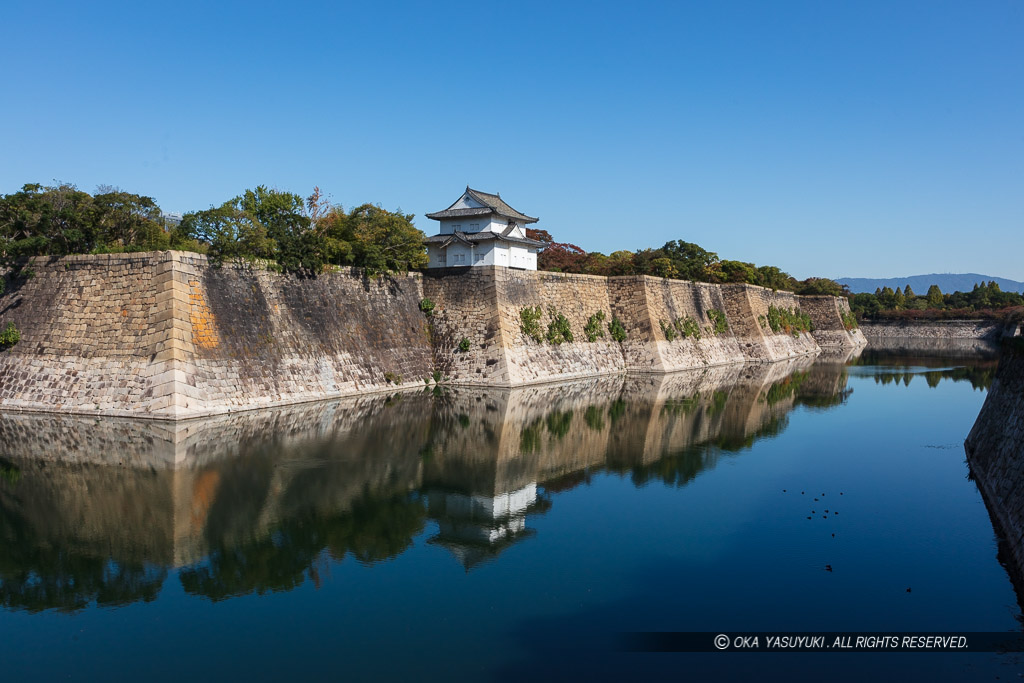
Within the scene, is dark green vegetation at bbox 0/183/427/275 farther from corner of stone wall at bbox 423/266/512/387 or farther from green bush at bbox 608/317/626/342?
green bush at bbox 608/317/626/342

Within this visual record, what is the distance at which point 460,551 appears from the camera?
951 centimetres

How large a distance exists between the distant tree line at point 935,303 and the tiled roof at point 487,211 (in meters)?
59.9

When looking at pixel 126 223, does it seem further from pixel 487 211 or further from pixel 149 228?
pixel 487 211

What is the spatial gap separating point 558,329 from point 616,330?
5.24 metres

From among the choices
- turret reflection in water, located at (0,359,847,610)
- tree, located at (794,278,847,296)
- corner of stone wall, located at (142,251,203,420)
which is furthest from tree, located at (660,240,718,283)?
corner of stone wall, located at (142,251,203,420)

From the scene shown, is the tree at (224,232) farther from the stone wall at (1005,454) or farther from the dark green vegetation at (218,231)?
the stone wall at (1005,454)

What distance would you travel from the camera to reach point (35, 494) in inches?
436

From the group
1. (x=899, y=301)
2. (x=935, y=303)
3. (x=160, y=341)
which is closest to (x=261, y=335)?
(x=160, y=341)

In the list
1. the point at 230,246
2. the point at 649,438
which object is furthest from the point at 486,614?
the point at 230,246

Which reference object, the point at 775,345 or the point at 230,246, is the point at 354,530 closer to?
the point at 230,246

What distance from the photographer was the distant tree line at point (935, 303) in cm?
7594

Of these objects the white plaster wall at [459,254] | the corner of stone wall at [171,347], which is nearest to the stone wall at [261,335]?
the corner of stone wall at [171,347]

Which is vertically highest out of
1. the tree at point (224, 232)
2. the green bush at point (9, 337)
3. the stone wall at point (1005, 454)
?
the tree at point (224, 232)

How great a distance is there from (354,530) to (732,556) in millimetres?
5120
